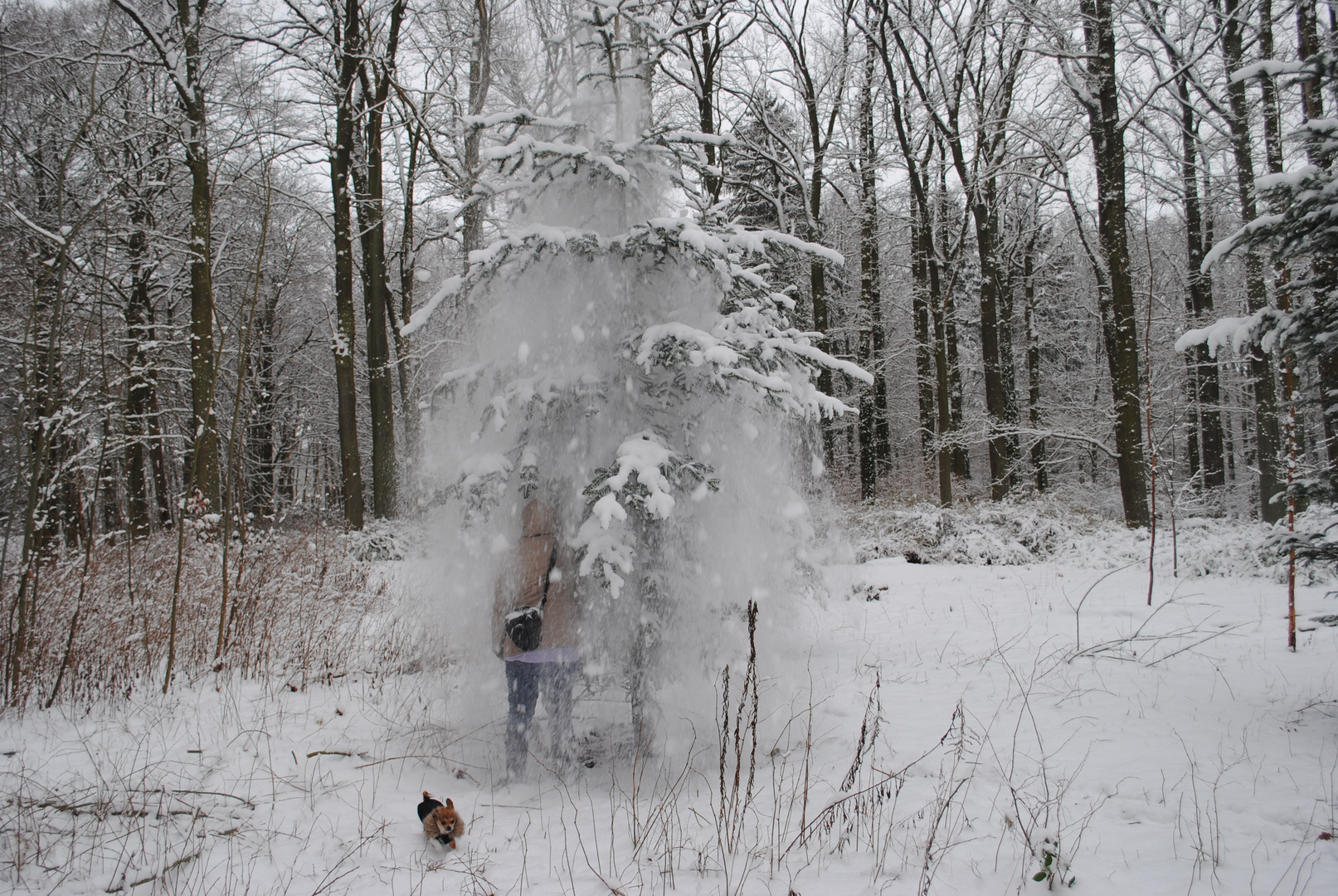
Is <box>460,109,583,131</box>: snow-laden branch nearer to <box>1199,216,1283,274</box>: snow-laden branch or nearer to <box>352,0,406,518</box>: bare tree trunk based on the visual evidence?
<box>1199,216,1283,274</box>: snow-laden branch

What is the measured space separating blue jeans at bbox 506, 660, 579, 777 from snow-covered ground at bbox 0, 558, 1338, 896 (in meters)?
0.14

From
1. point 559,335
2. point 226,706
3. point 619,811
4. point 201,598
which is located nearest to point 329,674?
point 226,706

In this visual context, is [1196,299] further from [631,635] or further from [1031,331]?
[631,635]

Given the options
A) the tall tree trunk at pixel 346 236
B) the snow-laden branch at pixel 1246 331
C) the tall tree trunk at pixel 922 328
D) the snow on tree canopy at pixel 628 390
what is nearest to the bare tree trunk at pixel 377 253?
the tall tree trunk at pixel 346 236

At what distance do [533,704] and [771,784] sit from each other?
1.24m

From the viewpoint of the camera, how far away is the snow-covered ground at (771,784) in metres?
2.34

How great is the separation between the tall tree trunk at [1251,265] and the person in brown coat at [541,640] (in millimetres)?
10502

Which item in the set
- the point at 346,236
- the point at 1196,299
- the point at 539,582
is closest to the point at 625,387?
the point at 539,582

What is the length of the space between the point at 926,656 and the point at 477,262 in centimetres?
428

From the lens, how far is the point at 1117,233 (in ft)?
30.6

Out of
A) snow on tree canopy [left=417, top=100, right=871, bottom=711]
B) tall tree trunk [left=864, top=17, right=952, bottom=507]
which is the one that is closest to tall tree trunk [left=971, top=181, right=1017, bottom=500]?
tall tree trunk [left=864, top=17, right=952, bottom=507]

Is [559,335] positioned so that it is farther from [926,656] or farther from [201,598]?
[201,598]

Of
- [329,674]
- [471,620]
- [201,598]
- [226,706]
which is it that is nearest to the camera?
[471,620]

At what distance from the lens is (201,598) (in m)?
5.40
